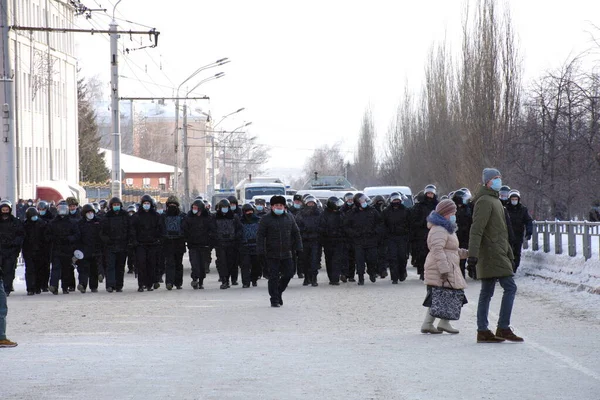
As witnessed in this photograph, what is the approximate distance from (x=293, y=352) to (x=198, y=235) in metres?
11.3

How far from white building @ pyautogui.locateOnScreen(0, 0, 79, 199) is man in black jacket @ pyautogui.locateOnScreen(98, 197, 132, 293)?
91.5 feet

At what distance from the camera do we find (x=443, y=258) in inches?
509

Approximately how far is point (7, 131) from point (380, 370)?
1870cm

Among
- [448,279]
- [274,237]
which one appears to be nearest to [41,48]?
[274,237]

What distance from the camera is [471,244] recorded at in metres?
12.1

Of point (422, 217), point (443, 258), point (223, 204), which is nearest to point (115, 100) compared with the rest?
point (223, 204)

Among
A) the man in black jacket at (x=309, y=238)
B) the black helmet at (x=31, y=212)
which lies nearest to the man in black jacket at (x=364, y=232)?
the man in black jacket at (x=309, y=238)

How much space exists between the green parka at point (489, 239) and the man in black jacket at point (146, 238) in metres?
11.1

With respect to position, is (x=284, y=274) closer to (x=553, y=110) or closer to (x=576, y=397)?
(x=576, y=397)

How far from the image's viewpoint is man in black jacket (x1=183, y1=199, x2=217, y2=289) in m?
22.7

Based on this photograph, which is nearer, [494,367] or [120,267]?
[494,367]

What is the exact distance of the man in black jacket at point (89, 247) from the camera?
22.1 m

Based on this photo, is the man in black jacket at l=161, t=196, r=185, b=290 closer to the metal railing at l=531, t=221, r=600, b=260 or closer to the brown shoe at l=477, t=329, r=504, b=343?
the metal railing at l=531, t=221, r=600, b=260

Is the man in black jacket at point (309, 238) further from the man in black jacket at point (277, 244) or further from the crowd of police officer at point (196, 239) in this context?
the man in black jacket at point (277, 244)
